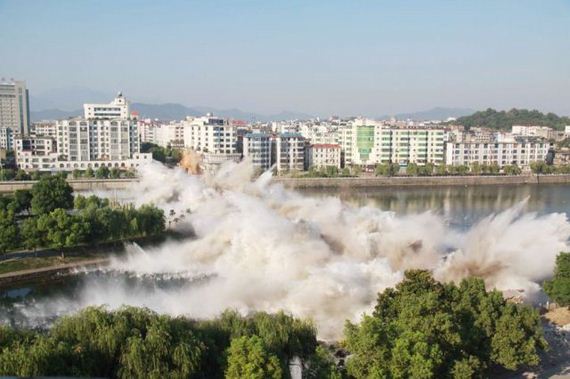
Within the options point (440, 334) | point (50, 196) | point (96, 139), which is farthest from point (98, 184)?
point (440, 334)

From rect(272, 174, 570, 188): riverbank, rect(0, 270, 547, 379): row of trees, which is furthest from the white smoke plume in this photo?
rect(272, 174, 570, 188): riverbank

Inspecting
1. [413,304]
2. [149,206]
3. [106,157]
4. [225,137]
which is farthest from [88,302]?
[225,137]

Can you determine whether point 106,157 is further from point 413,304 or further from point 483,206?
point 413,304

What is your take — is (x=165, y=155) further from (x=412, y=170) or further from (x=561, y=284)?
(x=561, y=284)

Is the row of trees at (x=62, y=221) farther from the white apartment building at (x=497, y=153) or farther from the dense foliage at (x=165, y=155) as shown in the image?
the white apartment building at (x=497, y=153)

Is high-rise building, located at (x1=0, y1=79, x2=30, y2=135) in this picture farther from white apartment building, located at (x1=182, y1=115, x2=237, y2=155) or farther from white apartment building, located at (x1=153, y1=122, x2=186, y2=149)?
white apartment building, located at (x1=182, y1=115, x2=237, y2=155)

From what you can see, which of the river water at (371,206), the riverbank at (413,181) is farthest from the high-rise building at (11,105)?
the river water at (371,206)
